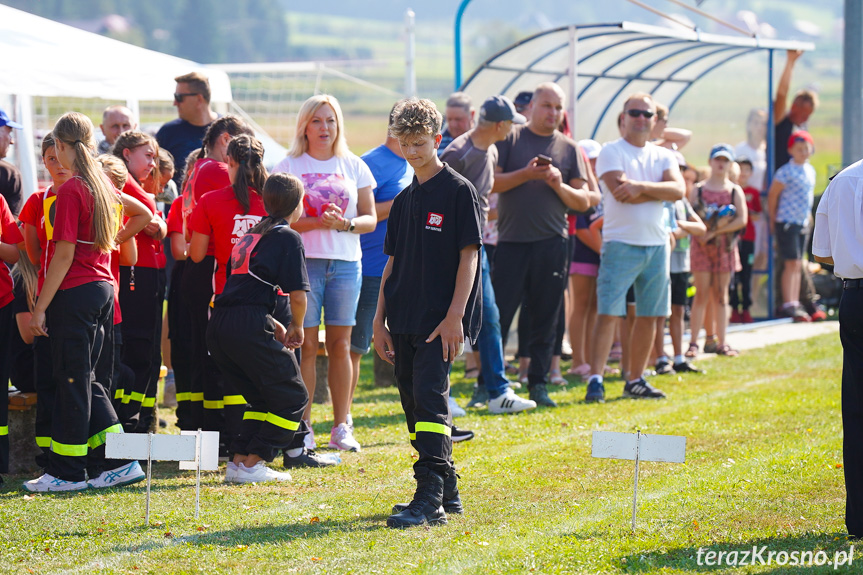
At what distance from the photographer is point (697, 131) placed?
7375cm

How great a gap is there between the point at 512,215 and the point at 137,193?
10.5ft

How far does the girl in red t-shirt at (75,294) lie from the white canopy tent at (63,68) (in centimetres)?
270

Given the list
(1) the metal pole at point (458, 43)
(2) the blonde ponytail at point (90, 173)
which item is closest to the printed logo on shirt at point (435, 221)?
(2) the blonde ponytail at point (90, 173)

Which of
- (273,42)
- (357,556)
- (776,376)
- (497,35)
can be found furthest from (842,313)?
(497,35)

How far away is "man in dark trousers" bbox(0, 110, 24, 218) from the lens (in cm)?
659

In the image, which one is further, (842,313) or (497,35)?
(497,35)

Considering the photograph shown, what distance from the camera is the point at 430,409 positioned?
16.5 ft

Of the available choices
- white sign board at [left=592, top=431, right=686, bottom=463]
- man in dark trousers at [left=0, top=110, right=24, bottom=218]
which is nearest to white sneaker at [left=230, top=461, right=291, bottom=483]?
white sign board at [left=592, top=431, right=686, bottom=463]

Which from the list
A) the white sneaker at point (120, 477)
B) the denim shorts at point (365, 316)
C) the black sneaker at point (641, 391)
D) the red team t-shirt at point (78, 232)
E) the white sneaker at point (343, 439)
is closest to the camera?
the red team t-shirt at point (78, 232)

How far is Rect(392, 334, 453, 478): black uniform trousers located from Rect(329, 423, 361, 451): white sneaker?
173 centimetres

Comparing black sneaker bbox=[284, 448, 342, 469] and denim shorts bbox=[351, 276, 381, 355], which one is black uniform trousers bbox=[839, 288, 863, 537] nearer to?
black sneaker bbox=[284, 448, 342, 469]

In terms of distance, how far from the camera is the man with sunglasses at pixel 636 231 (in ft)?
27.9

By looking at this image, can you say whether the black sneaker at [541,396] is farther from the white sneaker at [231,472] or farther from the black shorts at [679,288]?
the white sneaker at [231,472]

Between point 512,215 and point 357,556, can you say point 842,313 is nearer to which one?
point 357,556
